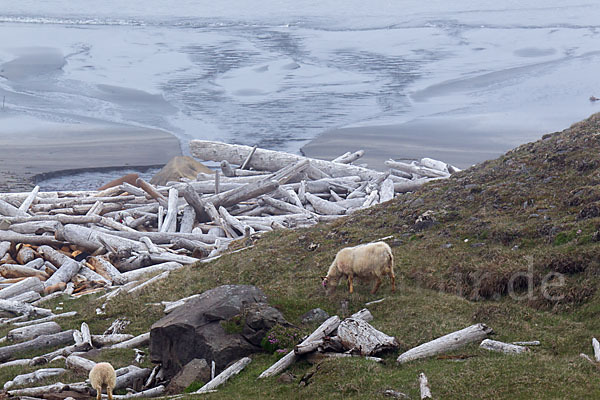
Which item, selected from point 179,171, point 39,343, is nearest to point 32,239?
point 179,171

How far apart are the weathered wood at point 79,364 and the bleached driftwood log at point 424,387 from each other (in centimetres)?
651

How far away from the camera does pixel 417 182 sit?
32.3 m

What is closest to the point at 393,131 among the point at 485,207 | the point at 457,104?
the point at 457,104

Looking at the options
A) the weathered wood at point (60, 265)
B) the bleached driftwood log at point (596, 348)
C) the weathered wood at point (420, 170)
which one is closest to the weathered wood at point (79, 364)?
the weathered wood at point (60, 265)

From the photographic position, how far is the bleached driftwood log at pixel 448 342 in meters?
12.1

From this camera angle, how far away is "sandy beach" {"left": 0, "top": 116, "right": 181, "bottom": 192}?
40.4 meters

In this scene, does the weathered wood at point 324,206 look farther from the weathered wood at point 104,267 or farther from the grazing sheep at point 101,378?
the grazing sheep at point 101,378

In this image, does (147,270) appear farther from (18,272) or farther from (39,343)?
(39,343)

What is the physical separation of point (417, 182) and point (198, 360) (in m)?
20.9

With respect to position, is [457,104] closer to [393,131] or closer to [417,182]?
[393,131]

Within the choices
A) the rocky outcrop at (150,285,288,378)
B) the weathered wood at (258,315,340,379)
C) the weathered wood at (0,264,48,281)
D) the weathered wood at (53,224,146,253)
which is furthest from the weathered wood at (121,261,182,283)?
the weathered wood at (258,315,340,379)

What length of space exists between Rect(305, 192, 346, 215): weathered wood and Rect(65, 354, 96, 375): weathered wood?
1629cm

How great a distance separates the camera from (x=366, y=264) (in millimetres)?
14961

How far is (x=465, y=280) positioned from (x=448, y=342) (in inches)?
137
